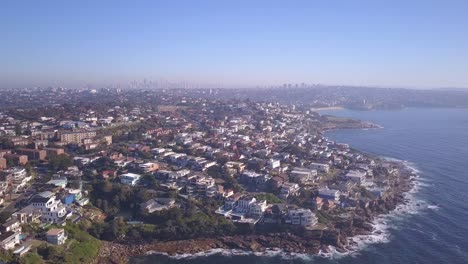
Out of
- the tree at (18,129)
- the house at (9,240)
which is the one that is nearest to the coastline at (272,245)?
the house at (9,240)

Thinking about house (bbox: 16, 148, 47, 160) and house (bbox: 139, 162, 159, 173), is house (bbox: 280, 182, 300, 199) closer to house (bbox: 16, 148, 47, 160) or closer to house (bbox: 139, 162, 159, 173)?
house (bbox: 139, 162, 159, 173)

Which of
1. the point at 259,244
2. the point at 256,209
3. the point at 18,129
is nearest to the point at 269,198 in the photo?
the point at 256,209

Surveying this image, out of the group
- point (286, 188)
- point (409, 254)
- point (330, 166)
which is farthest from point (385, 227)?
point (330, 166)

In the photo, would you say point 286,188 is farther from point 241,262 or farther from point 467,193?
point 467,193

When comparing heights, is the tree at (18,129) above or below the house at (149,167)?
above

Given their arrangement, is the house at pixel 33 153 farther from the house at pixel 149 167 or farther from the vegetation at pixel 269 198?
the vegetation at pixel 269 198

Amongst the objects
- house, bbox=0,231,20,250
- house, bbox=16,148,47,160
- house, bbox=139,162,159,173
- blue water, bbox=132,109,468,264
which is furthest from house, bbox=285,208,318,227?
house, bbox=16,148,47,160
